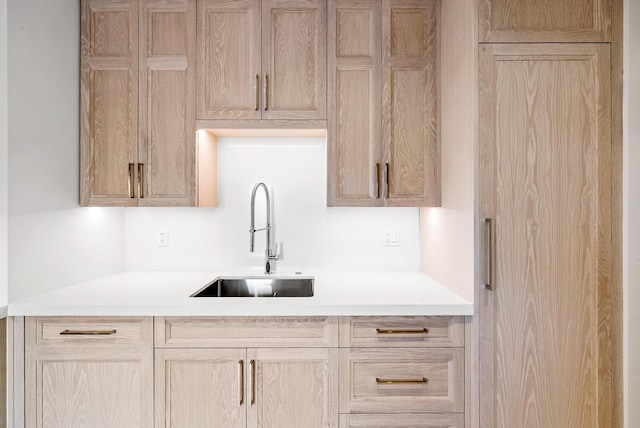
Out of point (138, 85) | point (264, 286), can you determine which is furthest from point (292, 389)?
point (138, 85)

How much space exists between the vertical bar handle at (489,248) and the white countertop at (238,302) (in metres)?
0.13

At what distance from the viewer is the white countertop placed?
5.25 ft

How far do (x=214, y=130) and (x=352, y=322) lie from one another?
116 centimetres

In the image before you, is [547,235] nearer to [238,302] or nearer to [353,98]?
[353,98]

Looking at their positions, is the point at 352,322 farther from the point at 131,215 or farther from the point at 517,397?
the point at 131,215

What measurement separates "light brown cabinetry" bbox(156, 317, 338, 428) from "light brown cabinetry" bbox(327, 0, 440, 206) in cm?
73

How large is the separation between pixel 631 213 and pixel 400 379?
1116mm

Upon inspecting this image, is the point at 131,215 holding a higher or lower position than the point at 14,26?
lower

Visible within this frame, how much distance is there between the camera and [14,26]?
1.61 meters

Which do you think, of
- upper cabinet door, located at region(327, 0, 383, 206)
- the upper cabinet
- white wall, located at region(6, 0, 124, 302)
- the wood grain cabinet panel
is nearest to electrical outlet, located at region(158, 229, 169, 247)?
white wall, located at region(6, 0, 124, 302)

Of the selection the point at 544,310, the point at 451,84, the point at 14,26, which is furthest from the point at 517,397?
the point at 14,26

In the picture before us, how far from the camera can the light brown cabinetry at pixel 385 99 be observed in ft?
6.48

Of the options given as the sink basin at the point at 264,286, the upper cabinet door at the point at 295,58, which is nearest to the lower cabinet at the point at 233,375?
the sink basin at the point at 264,286

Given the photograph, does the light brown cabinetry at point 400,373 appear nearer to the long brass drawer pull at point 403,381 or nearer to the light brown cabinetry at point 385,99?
the long brass drawer pull at point 403,381
